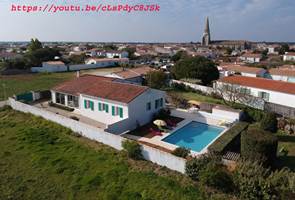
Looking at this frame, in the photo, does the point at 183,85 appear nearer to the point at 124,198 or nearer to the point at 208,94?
the point at 208,94

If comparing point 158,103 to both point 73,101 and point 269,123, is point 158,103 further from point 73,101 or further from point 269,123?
Result: point 269,123

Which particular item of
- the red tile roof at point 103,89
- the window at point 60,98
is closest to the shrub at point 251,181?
the red tile roof at point 103,89

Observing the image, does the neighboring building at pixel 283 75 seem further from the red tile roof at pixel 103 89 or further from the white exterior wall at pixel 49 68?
the white exterior wall at pixel 49 68

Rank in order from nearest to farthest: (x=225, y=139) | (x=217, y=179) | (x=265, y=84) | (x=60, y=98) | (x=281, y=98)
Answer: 1. (x=217, y=179)
2. (x=225, y=139)
3. (x=60, y=98)
4. (x=281, y=98)
5. (x=265, y=84)

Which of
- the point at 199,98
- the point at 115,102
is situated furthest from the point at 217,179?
the point at 199,98

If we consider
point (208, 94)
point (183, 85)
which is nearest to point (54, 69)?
point (183, 85)

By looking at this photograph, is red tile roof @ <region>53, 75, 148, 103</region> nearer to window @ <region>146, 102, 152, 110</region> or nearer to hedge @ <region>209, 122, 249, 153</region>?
window @ <region>146, 102, 152, 110</region>

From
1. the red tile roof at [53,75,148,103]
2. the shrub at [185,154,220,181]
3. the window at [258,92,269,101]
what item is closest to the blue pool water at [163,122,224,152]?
the shrub at [185,154,220,181]
